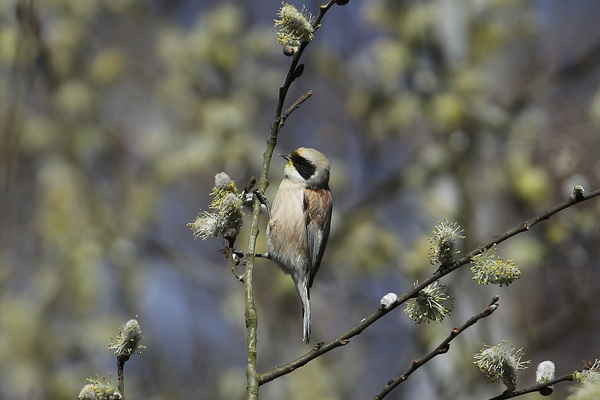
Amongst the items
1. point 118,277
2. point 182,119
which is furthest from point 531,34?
point 118,277

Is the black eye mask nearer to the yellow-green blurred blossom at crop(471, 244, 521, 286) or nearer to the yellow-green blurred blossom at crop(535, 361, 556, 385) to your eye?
the yellow-green blurred blossom at crop(471, 244, 521, 286)

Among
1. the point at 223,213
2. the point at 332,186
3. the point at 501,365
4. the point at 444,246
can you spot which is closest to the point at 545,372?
the point at 501,365

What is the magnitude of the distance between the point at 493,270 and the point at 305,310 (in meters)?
1.73

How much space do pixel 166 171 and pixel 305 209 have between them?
2.36 m

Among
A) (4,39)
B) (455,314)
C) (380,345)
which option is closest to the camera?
(4,39)

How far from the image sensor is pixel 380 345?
8.46m

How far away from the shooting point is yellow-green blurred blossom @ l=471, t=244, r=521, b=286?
5.49ft

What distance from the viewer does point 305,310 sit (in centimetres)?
330

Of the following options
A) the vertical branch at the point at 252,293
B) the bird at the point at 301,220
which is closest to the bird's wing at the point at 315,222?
the bird at the point at 301,220

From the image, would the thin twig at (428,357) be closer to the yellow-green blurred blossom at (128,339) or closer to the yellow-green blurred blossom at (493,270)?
the yellow-green blurred blossom at (493,270)

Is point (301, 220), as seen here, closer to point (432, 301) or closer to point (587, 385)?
point (432, 301)

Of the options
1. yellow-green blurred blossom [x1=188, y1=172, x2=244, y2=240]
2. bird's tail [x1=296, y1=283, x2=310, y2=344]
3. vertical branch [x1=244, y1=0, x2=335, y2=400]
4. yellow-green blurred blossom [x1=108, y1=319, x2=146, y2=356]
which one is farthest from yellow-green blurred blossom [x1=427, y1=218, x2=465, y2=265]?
bird's tail [x1=296, y1=283, x2=310, y2=344]

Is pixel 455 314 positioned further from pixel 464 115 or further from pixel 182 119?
pixel 182 119

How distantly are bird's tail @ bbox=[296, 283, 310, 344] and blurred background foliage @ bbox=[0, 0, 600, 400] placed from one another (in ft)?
4.05
